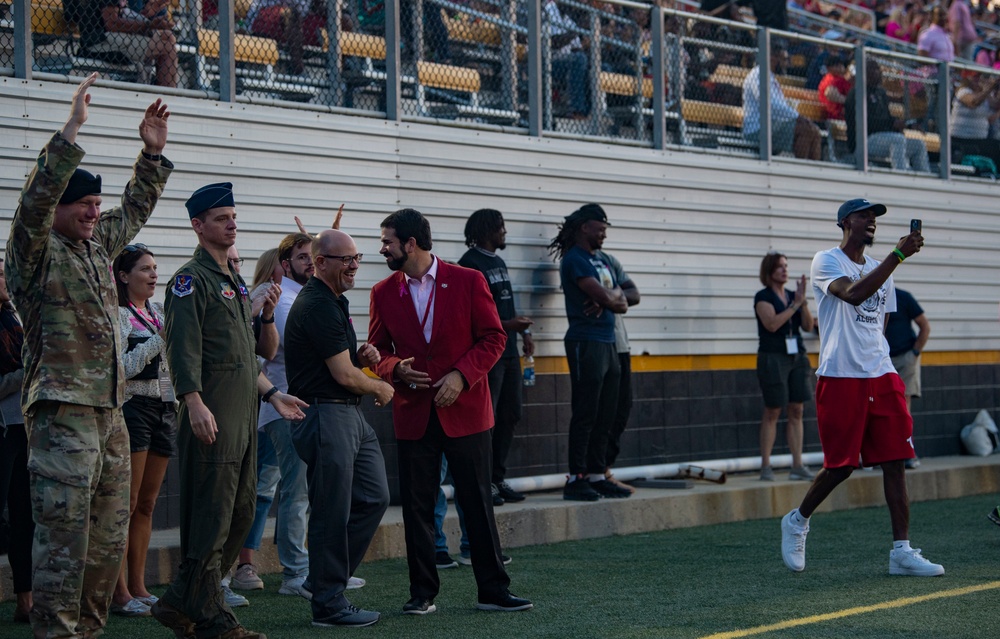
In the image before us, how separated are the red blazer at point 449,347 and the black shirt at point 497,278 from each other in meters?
2.85

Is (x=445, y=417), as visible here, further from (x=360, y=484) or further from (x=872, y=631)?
(x=872, y=631)

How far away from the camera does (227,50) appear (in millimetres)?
9852

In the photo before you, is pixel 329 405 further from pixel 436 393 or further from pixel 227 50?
pixel 227 50

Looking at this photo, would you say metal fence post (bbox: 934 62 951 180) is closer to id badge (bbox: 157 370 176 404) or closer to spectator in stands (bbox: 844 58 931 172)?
spectator in stands (bbox: 844 58 931 172)

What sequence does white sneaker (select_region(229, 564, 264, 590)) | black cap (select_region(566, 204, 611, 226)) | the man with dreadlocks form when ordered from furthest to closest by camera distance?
black cap (select_region(566, 204, 611, 226))
the man with dreadlocks
white sneaker (select_region(229, 564, 264, 590))

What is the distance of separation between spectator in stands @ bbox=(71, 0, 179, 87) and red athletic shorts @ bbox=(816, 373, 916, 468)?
4883 mm

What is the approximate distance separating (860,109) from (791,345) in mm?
3741

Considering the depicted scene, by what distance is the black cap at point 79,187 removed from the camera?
5.67 meters

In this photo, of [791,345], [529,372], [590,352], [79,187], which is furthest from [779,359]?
[79,187]

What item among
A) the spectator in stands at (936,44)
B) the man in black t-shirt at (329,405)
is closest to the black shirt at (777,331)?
the man in black t-shirt at (329,405)

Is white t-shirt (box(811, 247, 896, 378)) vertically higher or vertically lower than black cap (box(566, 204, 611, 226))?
lower

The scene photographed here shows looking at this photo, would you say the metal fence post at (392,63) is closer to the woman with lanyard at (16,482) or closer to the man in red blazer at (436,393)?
the man in red blazer at (436,393)

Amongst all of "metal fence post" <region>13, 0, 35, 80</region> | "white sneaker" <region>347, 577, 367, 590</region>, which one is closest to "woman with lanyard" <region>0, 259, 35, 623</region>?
"white sneaker" <region>347, 577, 367, 590</region>

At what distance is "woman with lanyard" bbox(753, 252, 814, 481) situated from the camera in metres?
12.1
